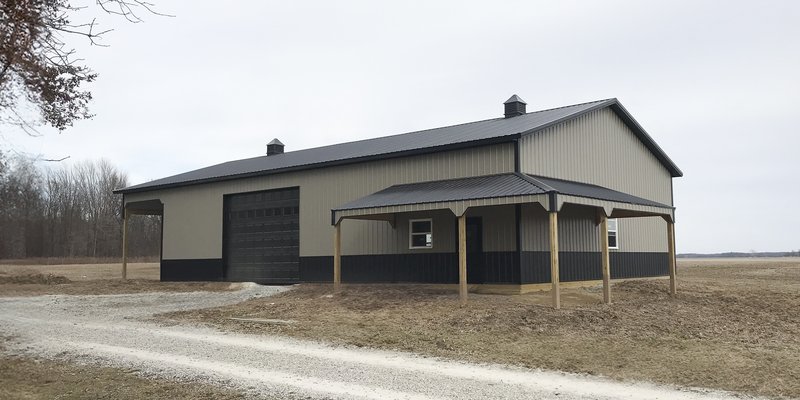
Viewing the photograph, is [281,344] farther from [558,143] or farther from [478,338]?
[558,143]

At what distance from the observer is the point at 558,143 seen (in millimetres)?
18812

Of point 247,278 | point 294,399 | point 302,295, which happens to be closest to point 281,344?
point 294,399

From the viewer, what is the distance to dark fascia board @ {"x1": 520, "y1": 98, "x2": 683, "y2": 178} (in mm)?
19459

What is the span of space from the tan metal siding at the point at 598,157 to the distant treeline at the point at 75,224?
57.3 metres

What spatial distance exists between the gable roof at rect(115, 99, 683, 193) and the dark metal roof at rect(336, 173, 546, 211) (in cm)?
107

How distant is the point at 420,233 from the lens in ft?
63.3

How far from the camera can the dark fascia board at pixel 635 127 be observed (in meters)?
19.5

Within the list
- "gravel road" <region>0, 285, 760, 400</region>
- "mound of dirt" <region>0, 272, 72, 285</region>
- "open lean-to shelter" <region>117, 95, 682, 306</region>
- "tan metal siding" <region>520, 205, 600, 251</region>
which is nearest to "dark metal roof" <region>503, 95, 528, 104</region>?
"open lean-to shelter" <region>117, 95, 682, 306</region>

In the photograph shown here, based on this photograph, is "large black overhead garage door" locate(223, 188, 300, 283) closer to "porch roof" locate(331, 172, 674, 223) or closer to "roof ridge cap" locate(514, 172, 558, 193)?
"porch roof" locate(331, 172, 674, 223)

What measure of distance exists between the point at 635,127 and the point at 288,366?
17.2m

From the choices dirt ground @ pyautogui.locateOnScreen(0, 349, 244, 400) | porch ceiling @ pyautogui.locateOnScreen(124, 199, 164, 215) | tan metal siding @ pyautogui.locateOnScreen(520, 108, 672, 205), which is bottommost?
dirt ground @ pyautogui.locateOnScreen(0, 349, 244, 400)

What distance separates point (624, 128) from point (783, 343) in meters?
12.9

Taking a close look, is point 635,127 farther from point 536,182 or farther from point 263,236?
point 263,236

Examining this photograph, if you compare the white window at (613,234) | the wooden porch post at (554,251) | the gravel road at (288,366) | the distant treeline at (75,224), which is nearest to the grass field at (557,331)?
the wooden porch post at (554,251)
